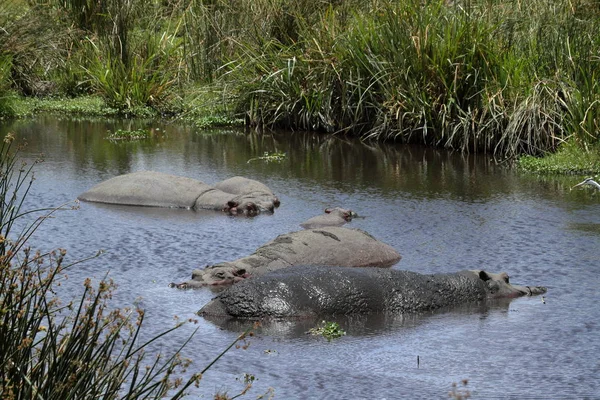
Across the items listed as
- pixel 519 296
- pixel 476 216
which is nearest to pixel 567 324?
pixel 519 296

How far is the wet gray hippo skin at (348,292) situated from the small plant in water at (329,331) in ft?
0.82

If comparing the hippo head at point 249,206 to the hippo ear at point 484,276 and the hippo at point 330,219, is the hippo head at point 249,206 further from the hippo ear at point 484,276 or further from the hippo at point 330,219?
the hippo ear at point 484,276

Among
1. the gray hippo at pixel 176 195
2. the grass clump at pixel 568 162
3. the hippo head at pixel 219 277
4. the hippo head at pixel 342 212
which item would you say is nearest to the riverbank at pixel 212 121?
the grass clump at pixel 568 162

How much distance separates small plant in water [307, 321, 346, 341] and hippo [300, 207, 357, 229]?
132 inches

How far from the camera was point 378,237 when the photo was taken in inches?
431

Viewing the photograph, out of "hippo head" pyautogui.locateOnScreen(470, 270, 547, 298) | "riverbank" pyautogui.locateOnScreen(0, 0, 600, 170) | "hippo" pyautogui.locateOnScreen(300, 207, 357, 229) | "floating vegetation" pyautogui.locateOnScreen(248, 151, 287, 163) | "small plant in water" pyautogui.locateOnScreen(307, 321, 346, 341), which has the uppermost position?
"riverbank" pyautogui.locateOnScreen(0, 0, 600, 170)

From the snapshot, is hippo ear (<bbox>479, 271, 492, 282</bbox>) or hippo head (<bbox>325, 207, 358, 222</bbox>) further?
hippo head (<bbox>325, 207, 358, 222</bbox>)

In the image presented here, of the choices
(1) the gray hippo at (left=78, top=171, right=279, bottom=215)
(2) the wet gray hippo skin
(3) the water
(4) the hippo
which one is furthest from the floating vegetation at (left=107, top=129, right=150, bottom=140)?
(2) the wet gray hippo skin

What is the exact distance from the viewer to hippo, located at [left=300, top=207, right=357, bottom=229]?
11.4m

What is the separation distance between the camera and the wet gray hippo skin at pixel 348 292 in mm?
8188

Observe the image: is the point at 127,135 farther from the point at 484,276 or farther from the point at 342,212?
the point at 484,276

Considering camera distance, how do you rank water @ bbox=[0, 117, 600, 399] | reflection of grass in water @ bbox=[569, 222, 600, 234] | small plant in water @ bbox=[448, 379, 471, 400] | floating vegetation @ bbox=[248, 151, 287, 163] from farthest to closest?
1. floating vegetation @ bbox=[248, 151, 287, 163]
2. reflection of grass in water @ bbox=[569, 222, 600, 234]
3. water @ bbox=[0, 117, 600, 399]
4. small plant in water @ bbox=[448, 379, 471, 400]

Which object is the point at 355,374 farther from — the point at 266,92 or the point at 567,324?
the point at 266,92

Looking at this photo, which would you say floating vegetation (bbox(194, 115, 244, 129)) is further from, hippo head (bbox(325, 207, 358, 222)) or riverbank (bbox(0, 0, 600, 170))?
hippo head (bbox(325, 207, 358, 222))
